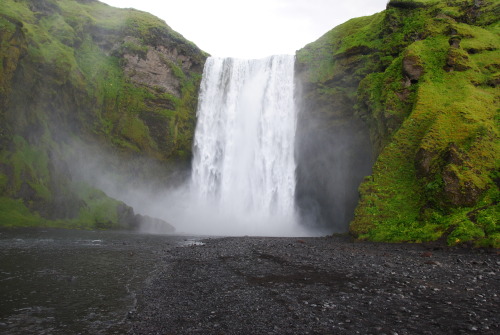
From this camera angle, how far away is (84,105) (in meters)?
41.4

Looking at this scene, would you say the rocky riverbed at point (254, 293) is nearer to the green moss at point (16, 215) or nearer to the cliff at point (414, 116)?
the cliff at point (414, 116)

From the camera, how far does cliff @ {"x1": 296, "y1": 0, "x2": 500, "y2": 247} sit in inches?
727

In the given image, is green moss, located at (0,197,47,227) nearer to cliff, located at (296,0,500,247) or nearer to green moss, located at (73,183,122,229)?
green moss, located at (73,183,122,229)

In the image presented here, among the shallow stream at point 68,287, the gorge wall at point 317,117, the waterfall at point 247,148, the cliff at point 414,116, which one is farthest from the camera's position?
the waterfall at point 247,148

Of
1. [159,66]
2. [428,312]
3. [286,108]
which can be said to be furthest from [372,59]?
[428,312]

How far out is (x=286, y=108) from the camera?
44.9 meters

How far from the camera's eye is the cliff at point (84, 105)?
102 ft

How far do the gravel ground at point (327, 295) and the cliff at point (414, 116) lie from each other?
4.87 meters

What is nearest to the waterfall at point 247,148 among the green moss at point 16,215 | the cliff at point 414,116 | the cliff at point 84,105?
the cliff at point 414,116

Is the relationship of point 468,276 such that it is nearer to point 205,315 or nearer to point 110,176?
point 205,315

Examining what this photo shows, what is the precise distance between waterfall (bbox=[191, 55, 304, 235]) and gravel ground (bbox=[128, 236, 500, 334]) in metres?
25.3

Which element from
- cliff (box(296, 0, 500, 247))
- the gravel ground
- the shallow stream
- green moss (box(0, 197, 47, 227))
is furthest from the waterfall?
the gravel ground

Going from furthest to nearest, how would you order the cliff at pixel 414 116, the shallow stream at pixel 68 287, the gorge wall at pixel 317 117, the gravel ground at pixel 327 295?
the gorge wall at pixel 317 117, the cliff at pixel 414 116, the shallow stream at pixel 68 287, the gravel ground at pixel 327 295

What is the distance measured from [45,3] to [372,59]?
1821 inches
